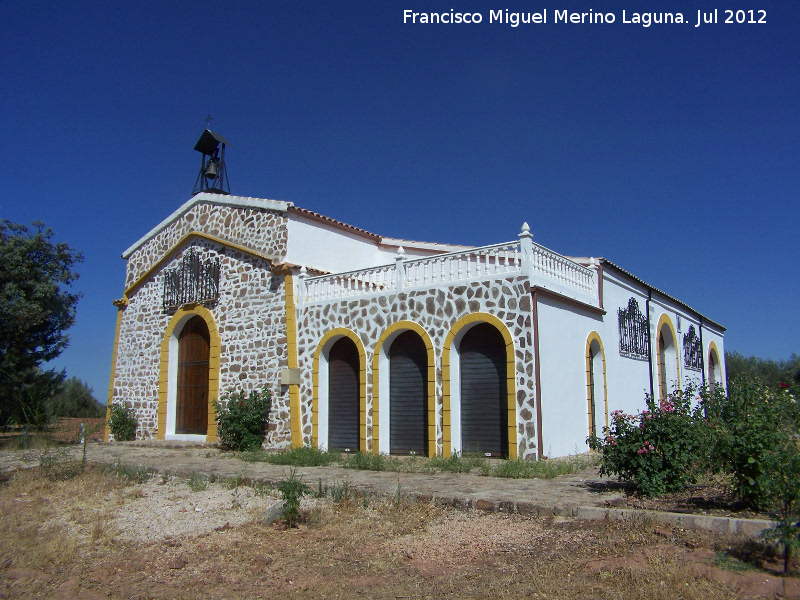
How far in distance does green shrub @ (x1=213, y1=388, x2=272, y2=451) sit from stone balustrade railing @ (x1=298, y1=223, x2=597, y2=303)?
2862 millimetres

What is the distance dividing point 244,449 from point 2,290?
26.3 feet

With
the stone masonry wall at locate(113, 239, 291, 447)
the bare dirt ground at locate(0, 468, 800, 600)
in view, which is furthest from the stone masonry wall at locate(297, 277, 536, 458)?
the bare dirt ground at locate(0, 468, 800, 600)

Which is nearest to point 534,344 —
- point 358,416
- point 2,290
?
point 358,416

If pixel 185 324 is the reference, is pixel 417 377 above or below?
below

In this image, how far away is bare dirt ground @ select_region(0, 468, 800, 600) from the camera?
17.6 ft

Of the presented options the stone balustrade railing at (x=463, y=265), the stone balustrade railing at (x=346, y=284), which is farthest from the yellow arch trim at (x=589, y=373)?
the stone balustrade railing at (x=346, y=284)

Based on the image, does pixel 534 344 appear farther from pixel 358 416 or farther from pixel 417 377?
pixel 358 416

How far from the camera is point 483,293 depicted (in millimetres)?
13570

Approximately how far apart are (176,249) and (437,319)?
9.73m

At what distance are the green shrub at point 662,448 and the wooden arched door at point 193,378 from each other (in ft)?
43.7

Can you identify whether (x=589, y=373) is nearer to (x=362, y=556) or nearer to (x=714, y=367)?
(x=362, y=556)

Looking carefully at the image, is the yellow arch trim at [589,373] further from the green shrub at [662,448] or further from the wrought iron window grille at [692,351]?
the wrought iron window grille at [692,351]

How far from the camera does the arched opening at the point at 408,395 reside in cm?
1461

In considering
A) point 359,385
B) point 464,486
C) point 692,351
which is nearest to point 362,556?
point 464,486
